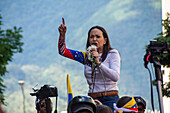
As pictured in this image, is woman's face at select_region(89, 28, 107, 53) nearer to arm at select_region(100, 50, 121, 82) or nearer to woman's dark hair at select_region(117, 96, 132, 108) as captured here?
arm at select_region(100, 50, 121, 82)

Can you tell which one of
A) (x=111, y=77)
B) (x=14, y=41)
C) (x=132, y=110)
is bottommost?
(x=132, y=110)

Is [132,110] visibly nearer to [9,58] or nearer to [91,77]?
[91,77]

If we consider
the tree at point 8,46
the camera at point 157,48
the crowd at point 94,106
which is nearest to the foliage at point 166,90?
the tree at point 8,46

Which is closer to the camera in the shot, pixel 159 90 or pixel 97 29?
pixel 159 90

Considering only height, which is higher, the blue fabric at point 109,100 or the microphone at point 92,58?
the microphone at point 92,58

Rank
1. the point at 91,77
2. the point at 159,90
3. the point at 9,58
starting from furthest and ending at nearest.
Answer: the point at 9,58
the point at 91,77
the point at 159,90

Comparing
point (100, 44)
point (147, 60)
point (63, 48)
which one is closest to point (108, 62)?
point (100, 44)

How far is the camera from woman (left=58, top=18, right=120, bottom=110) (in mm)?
4910

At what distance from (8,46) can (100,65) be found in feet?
45.9

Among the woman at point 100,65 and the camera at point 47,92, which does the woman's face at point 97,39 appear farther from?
the camera at point 47,92

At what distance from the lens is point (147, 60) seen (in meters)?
4.29

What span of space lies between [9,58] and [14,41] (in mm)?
885

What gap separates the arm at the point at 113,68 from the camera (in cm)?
486

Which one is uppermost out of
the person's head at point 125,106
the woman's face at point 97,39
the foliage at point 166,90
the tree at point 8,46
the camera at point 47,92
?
the tree at point 8,46
